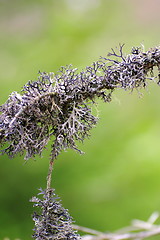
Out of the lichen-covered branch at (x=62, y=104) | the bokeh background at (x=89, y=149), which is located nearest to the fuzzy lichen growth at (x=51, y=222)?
the lichen-covered branch at (x=62, y=104)

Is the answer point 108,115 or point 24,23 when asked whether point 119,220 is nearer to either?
point 108,115

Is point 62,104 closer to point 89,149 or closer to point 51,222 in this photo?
point 51,222

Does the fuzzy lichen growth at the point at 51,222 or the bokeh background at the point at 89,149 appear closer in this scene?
the fuzzy lichen growth at the point at 51,222

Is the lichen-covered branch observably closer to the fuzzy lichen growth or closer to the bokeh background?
the fuzzy lichen growth


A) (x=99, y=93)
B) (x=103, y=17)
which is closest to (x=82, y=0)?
(x=103, y=17)

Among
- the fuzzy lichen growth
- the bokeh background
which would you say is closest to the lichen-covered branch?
the fuzzy lichen growth

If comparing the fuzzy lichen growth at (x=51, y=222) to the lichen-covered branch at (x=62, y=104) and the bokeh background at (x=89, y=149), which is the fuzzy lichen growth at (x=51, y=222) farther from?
the bokeh background at (x=89, y=149)
